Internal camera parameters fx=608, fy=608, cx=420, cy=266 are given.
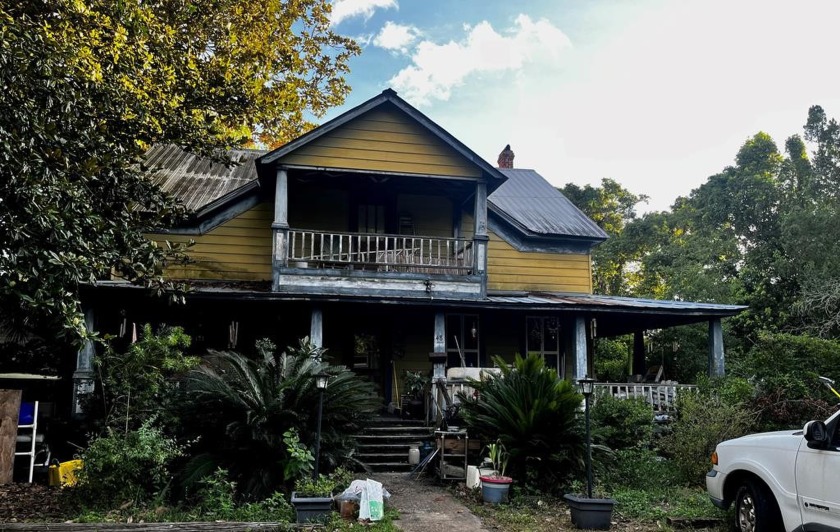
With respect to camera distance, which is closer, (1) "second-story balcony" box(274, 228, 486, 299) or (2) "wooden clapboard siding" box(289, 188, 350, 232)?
(1) "second-story balcony" box(274, 228, 486, 299)

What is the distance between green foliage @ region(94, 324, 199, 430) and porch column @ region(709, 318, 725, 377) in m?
10.5

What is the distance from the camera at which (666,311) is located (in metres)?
12.7

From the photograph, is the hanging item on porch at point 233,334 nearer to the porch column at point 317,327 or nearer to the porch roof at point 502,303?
the porch roof at point 502,303

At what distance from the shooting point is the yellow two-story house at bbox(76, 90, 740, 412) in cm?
1242

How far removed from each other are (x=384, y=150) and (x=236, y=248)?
13.4 feet

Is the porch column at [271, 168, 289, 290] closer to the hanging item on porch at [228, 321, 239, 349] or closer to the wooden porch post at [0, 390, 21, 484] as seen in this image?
the hanging item on porch at [228, 321, 239, 349]

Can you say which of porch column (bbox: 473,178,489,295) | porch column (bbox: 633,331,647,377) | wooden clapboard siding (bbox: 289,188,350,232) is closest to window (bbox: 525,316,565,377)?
porch column (bbox: 633,331,647,377)

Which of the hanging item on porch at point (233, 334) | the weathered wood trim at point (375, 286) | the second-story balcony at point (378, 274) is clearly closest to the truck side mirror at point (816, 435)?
the weathered wood trim at point (375, 286)

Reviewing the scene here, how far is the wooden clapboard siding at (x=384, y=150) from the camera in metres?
12.6

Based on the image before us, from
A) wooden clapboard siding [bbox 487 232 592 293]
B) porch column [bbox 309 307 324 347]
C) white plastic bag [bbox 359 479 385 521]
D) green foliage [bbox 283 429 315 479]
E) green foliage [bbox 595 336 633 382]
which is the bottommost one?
white plastic bag [bbox 359 479 385 521]

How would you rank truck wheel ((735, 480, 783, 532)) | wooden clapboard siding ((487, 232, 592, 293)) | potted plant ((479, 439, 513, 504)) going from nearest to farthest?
truck wheel ((735, 480, 783, 532)) < potted plant ((479, 439, 513, 504)) < wooden clapboard siding ((487, 232, 592, 293))

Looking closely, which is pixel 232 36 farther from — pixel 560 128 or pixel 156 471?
pixel 156 471

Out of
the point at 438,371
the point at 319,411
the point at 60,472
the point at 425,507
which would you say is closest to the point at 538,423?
the point at 425,507

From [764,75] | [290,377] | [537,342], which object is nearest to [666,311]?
[537,342]
